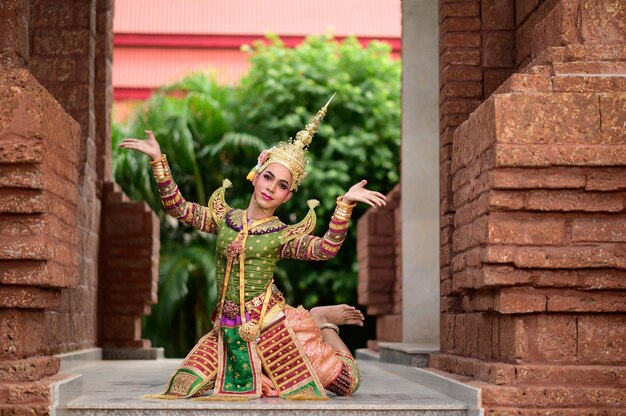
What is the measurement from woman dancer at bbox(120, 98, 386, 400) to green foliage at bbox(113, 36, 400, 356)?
11.0 meters

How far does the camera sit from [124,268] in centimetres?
1174

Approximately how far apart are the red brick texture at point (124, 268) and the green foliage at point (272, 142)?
4.87m

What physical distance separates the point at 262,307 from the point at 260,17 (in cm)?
1748

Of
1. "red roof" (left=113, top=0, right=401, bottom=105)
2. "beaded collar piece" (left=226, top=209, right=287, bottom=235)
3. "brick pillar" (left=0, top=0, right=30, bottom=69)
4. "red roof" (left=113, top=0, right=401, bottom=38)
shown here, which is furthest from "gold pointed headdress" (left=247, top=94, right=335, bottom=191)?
"red roof" (left=113, top=0, right=401, bottom=38)

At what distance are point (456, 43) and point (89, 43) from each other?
3.92 m

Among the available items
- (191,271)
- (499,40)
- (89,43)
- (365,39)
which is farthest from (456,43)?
(365,39)

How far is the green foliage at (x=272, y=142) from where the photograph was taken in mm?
17500

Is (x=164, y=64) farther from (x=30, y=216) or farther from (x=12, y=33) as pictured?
(x=30, y=216)

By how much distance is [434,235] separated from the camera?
1035 centimetres

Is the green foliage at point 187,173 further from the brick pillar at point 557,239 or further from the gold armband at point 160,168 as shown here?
the brick pillar at point 557,239

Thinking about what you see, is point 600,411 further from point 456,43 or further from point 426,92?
point 426,92

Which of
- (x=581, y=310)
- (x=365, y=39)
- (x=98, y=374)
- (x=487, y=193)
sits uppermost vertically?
(x=365, y=39)

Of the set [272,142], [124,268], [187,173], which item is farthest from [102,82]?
[272,142]

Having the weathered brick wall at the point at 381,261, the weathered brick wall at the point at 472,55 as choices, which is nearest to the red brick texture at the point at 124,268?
the weathered brick wall at the point at 381,261
